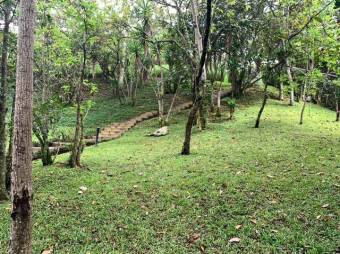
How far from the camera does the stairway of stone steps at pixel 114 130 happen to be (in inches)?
505

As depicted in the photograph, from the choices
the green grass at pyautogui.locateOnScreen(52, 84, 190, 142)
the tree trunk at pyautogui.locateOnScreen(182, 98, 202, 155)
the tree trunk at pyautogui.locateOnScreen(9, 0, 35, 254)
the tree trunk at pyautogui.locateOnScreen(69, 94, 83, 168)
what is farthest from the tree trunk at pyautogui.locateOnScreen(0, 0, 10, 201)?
the green grass at pyautogui.locateOnScreen(52, 84, 190, 142)

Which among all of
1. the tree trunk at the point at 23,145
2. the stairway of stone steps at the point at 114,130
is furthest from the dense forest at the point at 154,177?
the stairway of stone steps at the point at 114,130

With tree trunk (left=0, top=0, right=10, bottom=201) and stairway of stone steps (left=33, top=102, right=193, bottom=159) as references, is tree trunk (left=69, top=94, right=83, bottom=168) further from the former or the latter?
stairway of stone steps (left=33, top=102, right=193, bottom=159)

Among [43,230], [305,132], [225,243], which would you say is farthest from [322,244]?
[305,132]

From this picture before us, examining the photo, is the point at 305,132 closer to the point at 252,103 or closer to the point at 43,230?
the point at 252,103

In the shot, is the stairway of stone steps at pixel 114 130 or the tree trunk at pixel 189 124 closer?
the tree trunk at pixel 189 124

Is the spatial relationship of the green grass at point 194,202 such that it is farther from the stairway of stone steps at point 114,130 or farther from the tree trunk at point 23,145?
the stairway of stone steps at point 114,130

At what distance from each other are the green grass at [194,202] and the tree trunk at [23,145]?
127cm

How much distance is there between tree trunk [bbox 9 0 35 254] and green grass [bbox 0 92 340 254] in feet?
4.17

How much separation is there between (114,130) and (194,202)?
11608 mm

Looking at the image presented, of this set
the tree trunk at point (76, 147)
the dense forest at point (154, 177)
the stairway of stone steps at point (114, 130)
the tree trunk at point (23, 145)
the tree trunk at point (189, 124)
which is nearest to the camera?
the tree trunk at point (23, 145)

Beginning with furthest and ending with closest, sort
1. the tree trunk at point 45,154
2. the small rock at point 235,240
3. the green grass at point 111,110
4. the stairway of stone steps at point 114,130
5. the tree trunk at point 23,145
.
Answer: the green grass at point 111,110
the stairway of stone steps at point 114,130
the tree trunk at point 45,154
the small rock at point 235,240
the tree trunk at point 23,145

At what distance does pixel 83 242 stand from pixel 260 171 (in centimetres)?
445

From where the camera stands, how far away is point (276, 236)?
4.59 meters
